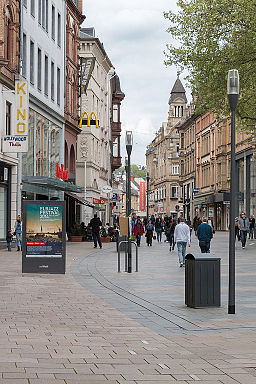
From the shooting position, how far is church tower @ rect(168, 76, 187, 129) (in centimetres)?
13488

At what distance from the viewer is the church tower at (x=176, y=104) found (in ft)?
443

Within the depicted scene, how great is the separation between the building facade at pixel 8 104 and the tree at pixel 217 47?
7.52 metres

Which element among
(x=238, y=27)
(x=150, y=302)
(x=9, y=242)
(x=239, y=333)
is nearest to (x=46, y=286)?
(x=150, y=302)

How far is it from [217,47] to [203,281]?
23861mm

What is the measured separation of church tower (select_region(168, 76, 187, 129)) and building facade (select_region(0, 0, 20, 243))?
3904 inches

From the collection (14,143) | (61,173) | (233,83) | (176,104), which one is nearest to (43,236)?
(233,83)

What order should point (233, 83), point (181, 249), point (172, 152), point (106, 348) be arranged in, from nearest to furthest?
1. point (106, 348)
2. point (233, 83)
3. point (181, 249)
4. point (172, 152)

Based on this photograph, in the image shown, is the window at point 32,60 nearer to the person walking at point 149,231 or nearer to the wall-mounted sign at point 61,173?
the wall-mounted sign at point 61,173

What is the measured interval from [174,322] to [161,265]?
13.3 m

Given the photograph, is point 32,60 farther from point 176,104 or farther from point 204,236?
point 176,104

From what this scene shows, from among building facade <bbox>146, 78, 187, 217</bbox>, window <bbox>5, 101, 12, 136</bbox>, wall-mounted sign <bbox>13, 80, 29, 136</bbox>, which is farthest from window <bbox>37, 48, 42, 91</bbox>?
building facade <bbox>146, 78, 187, 217</bbox>

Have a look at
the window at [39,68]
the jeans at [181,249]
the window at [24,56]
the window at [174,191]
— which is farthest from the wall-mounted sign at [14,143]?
the window at [174,191]

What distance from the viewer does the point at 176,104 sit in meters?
135

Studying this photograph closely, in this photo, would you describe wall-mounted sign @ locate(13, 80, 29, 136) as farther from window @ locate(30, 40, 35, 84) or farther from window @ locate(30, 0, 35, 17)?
window @ locate(30, 0, 35, 17)
